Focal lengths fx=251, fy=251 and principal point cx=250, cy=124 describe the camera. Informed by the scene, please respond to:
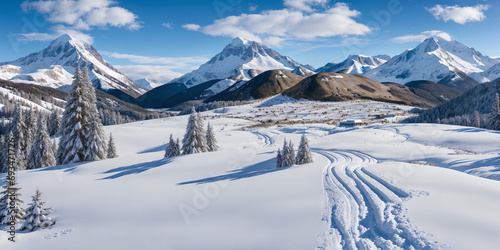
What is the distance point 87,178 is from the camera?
16.5 metres

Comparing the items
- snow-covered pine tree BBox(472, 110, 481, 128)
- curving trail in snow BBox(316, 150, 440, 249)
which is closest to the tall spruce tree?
curving trail in snow BBox(316, 150, 440, 249)

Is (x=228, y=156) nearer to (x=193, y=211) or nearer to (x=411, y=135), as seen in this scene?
(x=193, y=211)

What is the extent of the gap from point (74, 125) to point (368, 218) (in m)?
26.8

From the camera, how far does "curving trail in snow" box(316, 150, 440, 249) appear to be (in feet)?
22.7

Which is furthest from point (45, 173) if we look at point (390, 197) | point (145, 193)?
point (390, 197)

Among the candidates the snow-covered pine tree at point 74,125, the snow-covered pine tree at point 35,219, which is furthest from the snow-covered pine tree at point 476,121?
the snow-covered pine tree at point 35,219

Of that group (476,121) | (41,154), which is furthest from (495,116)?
(41,154)

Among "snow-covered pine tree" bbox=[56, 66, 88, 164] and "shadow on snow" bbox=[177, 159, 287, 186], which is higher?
"snow-covered pine tree" bbox=[56, 66, 88, 164]

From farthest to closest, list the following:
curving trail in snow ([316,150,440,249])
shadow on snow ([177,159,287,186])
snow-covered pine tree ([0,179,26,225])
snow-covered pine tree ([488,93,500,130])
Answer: snow-covered pine tree ([488,93,500,130])
shadow on snow ([177,159,287,186])
snow-covered pine tree ([0,179,26,225])
curving trail in snow ([316,150,440,249])

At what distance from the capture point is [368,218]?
851cm

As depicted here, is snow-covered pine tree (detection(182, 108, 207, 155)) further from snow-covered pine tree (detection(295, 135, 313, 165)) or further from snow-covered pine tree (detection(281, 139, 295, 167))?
snow-covered pine tree (detection(295, 135, 313, 165))

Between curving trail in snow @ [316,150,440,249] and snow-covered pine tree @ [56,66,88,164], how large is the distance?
23679mm

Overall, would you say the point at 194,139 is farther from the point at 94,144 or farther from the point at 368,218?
the point at 368,218

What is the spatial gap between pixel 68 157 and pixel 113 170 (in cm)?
966
